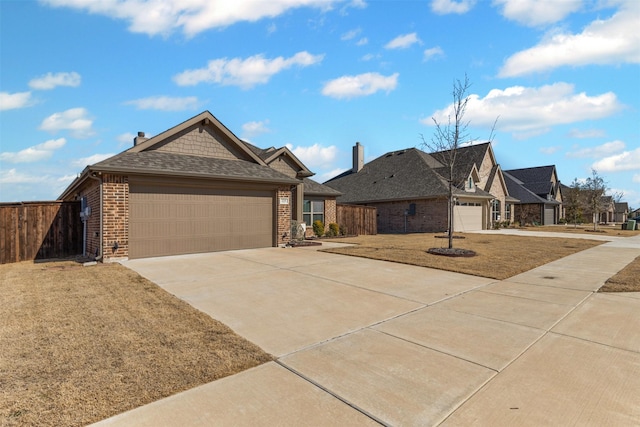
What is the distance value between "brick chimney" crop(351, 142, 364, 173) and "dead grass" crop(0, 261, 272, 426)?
96.8 feet

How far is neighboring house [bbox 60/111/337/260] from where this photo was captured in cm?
1020

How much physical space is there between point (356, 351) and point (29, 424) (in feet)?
9.67

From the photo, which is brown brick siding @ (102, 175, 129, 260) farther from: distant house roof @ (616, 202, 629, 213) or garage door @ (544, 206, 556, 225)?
distant house roof @ (616, 202, 629, 213)

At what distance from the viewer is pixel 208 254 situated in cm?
1174

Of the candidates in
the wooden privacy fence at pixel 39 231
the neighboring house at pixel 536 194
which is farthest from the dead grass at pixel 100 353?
the neighboring house at pixel 536 194

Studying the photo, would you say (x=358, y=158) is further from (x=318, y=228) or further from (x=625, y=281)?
(x=625, y=281)

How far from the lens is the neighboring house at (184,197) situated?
10195 mm

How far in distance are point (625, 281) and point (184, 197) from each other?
12.6 meters

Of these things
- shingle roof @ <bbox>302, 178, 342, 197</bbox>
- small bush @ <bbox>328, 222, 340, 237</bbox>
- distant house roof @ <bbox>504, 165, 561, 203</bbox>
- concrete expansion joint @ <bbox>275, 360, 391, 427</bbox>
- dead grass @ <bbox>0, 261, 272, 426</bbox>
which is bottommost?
concrete expansion joint @ <bbox>275, 360, 391, 427</bbox>

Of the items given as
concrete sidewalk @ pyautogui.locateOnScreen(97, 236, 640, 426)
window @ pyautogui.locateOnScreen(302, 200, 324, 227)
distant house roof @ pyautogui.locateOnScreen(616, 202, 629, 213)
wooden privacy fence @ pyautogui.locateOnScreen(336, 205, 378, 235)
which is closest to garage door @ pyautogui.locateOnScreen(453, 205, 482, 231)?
wooden privacy fence @ pyautogui.locateOnScreen(336, 205, 378, 235)

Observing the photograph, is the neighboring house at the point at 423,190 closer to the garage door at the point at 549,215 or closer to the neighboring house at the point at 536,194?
the neighboring house at the point at 536,194

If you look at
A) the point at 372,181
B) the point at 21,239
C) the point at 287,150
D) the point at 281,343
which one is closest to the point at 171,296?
the point at 281,343

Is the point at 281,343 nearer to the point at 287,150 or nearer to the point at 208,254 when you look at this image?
the point at 208,254

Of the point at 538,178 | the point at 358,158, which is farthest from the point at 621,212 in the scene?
the point at 358,158
